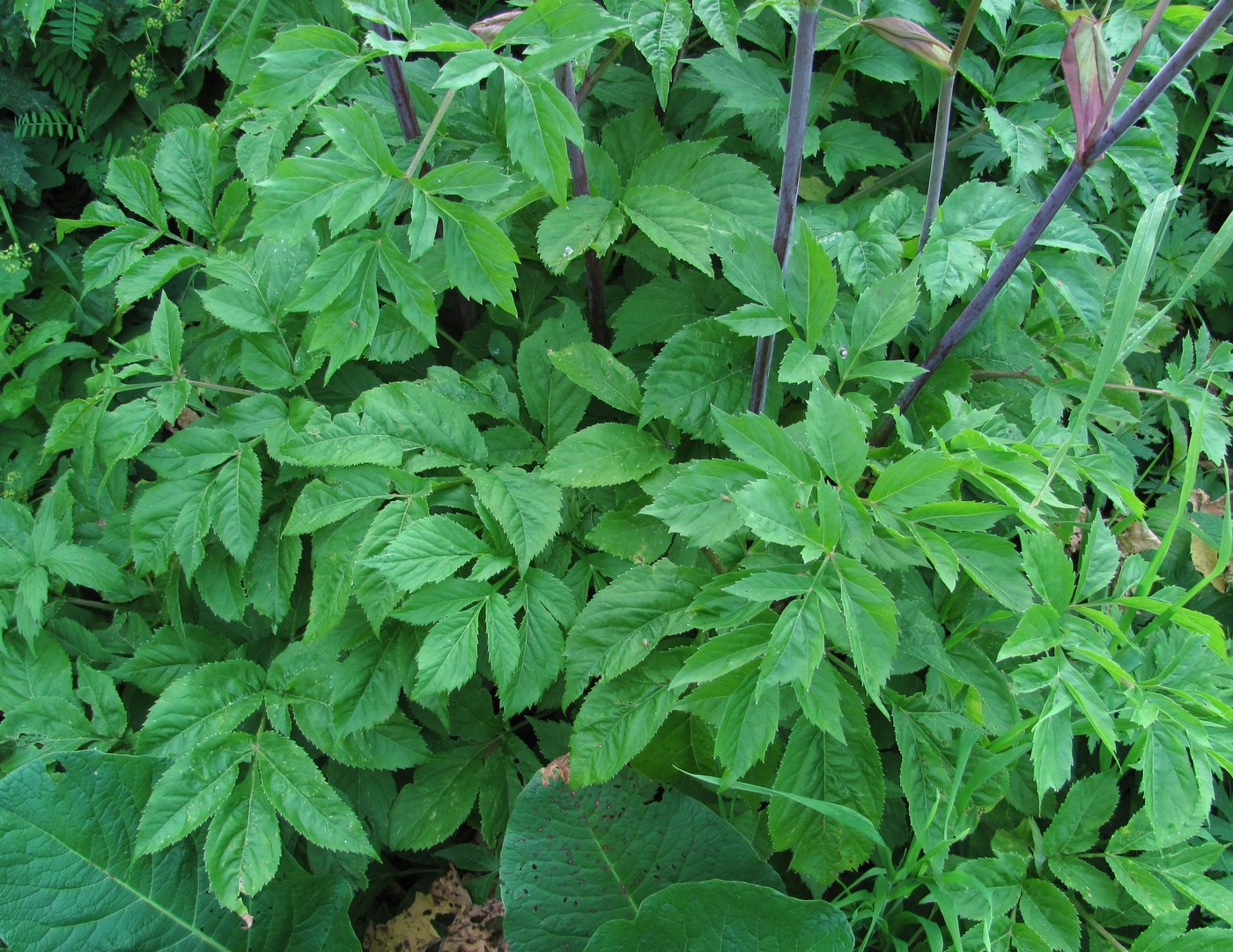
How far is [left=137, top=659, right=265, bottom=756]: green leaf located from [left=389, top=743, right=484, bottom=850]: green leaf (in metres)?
0.36

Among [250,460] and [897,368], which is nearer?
[897,368]

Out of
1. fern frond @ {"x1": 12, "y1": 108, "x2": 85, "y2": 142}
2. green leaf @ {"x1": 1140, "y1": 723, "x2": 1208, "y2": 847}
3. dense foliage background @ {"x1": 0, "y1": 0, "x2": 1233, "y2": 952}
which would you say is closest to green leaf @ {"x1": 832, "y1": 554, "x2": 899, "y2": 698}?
dense foliage background @ {"x1": 0, "y1": 0, "x2": 1233, "y2": 952}

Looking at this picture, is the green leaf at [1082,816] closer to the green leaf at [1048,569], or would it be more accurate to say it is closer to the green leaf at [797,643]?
the green leaf at [1048,569]

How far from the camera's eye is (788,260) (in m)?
1.58

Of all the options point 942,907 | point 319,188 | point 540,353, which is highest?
point 319,188

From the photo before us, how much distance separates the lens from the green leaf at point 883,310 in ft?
5.04

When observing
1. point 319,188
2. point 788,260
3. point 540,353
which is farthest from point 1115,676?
point 319,188

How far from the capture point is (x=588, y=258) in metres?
1.91

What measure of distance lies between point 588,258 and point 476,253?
0.47 meters

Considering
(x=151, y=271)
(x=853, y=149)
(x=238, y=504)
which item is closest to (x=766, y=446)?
(x=853, y=149)

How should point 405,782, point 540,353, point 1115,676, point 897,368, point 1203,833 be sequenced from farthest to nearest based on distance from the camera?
point 405,782, point 540,353, point 1203,833, point 897,368, point 1115,676

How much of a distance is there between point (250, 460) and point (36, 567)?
0.61 m

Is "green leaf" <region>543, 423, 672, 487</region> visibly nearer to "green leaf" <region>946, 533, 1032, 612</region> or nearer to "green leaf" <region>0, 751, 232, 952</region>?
"green leaf" <region>946, 533, 1032, 612</region>

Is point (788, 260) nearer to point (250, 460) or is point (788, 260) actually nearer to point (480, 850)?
point (250, 460)
